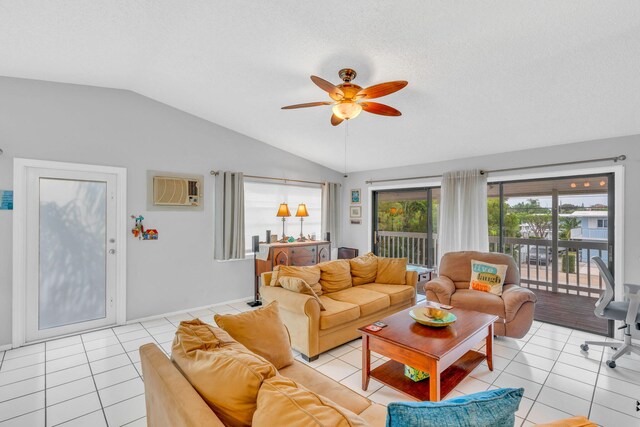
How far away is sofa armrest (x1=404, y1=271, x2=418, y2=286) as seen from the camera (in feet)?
13.3

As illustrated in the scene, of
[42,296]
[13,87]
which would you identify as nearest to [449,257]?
[42,296]

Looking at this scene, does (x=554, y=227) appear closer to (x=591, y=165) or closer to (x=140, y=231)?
(x=591, y=165)

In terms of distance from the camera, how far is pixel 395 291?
3.75 meters

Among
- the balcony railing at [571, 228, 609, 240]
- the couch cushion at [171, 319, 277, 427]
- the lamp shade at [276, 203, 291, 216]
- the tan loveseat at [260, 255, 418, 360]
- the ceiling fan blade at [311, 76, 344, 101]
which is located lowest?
the tan loveseat at [260, 255, 418, 360]

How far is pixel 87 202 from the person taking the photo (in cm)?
363

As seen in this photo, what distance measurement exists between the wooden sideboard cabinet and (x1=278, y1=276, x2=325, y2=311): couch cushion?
155 centimetres

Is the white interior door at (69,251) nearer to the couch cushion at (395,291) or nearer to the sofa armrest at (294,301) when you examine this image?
the sofa armrest at (294,301)

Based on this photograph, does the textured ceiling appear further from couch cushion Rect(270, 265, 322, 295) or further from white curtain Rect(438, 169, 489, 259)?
couch cushion Rect(270, 265, 322, 295)

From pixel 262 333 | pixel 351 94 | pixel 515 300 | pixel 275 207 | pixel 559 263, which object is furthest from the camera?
pixel 275 207

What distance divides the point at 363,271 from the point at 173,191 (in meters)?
2.83

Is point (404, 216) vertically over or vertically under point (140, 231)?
over

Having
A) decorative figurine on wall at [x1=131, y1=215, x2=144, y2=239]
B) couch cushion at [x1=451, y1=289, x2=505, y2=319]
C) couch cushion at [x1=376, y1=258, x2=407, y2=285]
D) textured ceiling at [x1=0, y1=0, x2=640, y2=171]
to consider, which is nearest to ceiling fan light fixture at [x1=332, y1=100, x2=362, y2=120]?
textured ceiling at [x1=0, y1=0, x2=640, y2=171]

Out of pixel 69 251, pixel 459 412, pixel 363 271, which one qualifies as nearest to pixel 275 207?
pixel 363 271

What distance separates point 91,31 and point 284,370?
3.03m
